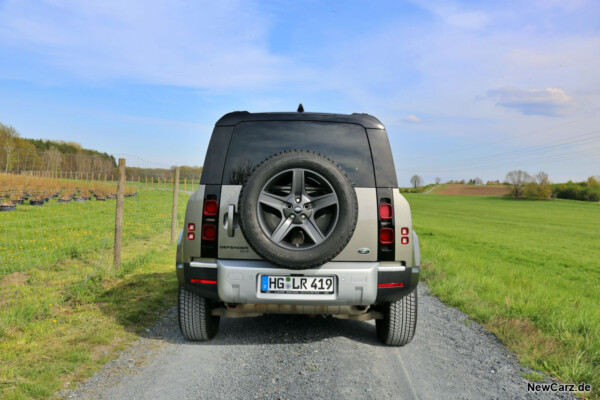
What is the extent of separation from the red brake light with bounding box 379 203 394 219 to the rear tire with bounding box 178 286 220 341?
5.94 ft

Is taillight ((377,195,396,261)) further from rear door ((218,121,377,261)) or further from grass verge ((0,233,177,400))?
grass verge ((0,233,177,400))

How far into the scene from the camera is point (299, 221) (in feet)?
11.2

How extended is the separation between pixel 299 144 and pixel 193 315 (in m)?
1.86

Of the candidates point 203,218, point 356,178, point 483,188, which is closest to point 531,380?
point 356,178

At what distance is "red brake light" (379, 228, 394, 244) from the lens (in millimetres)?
3588

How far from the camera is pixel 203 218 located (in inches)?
143

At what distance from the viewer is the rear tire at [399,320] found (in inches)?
153

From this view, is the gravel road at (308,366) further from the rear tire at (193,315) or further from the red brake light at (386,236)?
the red brake light at (386,236)

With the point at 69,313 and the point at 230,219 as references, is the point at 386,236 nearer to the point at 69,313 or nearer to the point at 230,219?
the point at 230,219

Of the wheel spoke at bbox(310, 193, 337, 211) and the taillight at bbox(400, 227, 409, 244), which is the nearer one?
the wheel spoke at bbox(310, 193, 337, 211)

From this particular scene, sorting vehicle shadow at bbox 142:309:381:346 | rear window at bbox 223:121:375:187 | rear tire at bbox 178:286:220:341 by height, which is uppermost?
rear window at bbox 223:121:375:187

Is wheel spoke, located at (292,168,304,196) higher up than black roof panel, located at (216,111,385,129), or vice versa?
black roof panel, located at (216,111,385,129)

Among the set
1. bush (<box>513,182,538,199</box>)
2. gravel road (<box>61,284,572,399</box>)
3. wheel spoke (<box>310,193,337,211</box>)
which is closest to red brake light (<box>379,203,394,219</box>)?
wheel spoke (<box>310,193,337,211</box>)

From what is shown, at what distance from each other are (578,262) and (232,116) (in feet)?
55.6
